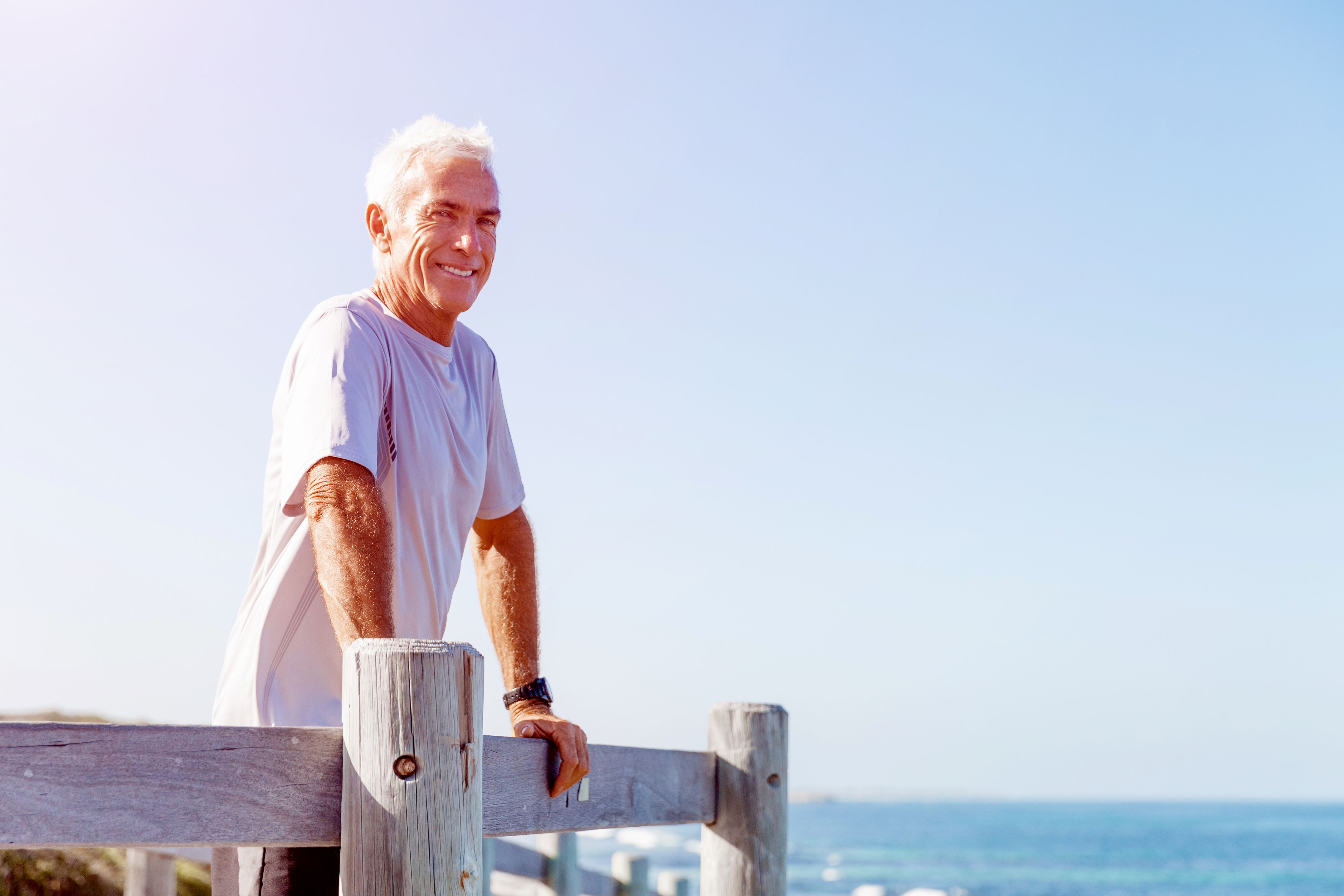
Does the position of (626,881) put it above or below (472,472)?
below

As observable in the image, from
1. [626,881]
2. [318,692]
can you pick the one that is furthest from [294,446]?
[626,881]

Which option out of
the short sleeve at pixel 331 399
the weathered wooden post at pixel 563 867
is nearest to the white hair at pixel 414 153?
the short sleeve at pixel 331 399

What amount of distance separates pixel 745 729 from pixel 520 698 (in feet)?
2.80

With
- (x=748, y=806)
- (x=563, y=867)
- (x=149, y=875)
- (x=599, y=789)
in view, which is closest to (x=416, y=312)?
(x=599, y=789)

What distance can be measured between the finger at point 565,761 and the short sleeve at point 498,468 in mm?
774

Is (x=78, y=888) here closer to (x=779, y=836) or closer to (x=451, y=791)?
(x=779, y=836)

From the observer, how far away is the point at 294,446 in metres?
2.23

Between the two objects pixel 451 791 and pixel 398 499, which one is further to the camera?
pixel 398 499

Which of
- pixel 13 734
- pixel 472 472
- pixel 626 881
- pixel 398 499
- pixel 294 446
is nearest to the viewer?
pixel 13 734

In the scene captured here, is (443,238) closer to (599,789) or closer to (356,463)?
(356,463)

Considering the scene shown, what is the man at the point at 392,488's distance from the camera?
212 centimetres

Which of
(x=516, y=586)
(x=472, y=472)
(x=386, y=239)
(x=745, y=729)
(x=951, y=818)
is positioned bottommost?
(x=951, y=818)

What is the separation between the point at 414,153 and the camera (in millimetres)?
2637

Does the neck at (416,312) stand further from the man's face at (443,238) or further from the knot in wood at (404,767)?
the knot in wood at (404,767)
